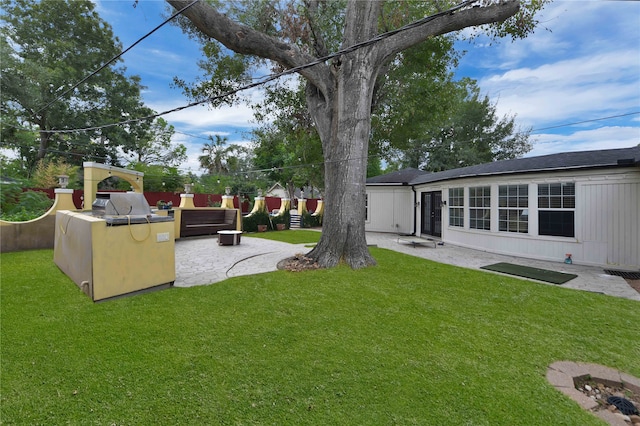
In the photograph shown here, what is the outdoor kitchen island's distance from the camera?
377 centimetres

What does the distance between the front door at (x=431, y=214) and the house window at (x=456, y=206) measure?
A: 104 cm

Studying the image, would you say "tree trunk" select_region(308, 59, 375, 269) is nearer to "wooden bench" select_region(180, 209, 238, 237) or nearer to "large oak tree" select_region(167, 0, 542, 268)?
"large oak tree" select_region(167, 0, 542, 268)

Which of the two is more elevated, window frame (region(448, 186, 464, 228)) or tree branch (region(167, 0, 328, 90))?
tree branch (region(167, 0, 328, 90))

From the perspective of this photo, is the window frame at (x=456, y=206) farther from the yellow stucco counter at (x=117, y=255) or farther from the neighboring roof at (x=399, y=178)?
the yellow stucco counter at (x=117, y=255)

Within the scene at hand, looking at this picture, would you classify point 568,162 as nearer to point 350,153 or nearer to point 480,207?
point 480,207

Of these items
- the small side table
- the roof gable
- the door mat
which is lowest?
the door mat

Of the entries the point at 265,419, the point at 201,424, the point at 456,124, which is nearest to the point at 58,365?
the point at 201,424

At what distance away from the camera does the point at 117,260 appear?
3949 mm

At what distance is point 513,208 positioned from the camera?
7930 millimetres

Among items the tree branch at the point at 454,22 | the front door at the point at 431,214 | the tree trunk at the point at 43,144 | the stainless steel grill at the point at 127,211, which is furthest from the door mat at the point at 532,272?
the tree trunk at the point at 43,144

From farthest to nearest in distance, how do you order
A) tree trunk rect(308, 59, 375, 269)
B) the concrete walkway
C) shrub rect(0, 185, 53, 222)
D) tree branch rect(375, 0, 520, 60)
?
shrub rect(0, 185, 53, 222), tree trunk rect(308, 59, 375, 269), tree branch rect(375, 0, 520, 60), the concrete walkway

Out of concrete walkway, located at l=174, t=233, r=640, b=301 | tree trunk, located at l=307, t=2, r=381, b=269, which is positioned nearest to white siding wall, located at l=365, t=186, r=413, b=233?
concrete walkway, located at l=174, t=233, r=640, b=301

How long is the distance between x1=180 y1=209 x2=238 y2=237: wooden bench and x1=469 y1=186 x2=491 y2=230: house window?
923cm

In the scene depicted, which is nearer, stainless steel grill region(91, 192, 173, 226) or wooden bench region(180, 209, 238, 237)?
stainless steel grill region(91, 192, 173, 226)
